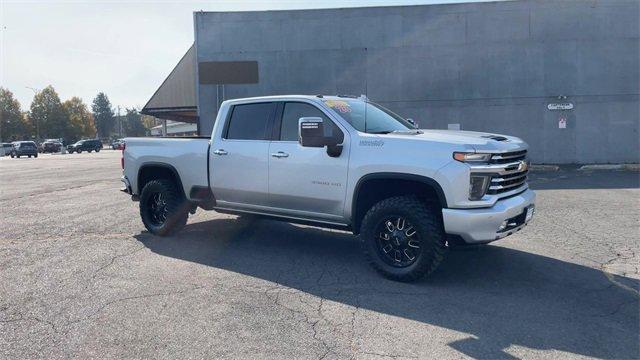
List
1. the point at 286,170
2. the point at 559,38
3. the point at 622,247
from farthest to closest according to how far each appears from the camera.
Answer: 1. the point at 559,38
2. the point at 622,247
3. the point at 286,170

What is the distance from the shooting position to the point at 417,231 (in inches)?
195

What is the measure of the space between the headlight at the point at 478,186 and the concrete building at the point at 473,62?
48.4ft

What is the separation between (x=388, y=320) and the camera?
165 inches

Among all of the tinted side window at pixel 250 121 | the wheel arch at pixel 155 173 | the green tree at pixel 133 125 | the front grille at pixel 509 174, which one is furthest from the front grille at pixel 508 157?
the green tree at pixel 133 125

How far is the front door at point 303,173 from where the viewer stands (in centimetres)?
554

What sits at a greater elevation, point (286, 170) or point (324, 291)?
point (286, 170)

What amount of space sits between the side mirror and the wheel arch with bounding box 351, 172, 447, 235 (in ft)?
1.54

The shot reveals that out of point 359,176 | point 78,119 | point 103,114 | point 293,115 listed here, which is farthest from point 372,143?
point 103,114

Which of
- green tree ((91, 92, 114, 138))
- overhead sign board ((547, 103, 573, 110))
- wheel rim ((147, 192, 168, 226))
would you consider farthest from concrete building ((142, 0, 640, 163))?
green tree ((91, 92, 114, 138))

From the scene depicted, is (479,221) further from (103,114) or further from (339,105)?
(103,114)

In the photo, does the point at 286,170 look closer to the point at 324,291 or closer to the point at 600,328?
the point at 324,291

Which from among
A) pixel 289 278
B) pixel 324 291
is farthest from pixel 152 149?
pixel 324 291

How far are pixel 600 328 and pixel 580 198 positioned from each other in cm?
750

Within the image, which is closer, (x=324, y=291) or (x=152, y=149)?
(x=324, y=291)
